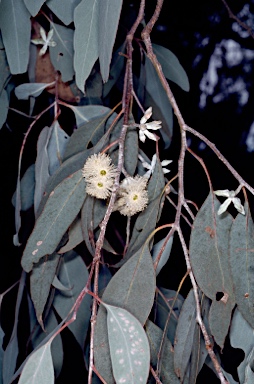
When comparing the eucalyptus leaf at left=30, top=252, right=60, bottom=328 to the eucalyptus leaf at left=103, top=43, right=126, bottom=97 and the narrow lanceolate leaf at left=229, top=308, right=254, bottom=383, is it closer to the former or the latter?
the narrow lanceolate leaf at left=229, top=308, right=254, bottom=383

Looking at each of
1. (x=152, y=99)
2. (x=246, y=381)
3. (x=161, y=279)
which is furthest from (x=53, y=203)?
(x=161, y=279)

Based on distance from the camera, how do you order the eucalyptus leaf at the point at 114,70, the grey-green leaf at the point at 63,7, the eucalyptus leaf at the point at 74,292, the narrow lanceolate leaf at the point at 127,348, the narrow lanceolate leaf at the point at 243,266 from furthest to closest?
the eucalyptus leaf at the point at 114,70, the eucalyptus leaf at the point at 74,292, the grey-green leaf at the point at 63,7, the narrow lanceolate leaf at the point at 243,266, the narrow lanceolate leaf at the point at 127,348

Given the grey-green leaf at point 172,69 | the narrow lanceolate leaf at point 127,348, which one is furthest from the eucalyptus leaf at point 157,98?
the narrow lanceolate leaf at point 127,348

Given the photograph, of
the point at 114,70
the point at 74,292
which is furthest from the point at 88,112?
the point at 74,292

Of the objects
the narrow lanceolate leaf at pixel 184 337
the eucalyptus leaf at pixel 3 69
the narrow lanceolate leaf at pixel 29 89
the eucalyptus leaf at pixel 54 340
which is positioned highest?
the eucalyptus leaf at pixel 3 69

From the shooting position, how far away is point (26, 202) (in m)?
1.05

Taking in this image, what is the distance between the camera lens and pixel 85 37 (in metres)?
0.70

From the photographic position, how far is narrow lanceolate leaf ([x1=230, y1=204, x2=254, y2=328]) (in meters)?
0.68

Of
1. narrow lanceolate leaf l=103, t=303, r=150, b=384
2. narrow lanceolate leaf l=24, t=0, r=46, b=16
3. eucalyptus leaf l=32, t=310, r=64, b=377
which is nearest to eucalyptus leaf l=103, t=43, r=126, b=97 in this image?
narrow lanceolate leaf l=24, t=0, r=46, b=16

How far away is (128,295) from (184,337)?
3.6 inches

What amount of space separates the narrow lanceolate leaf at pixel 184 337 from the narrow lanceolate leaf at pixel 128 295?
3.0 inches

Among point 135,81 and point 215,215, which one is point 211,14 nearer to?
point 135,81

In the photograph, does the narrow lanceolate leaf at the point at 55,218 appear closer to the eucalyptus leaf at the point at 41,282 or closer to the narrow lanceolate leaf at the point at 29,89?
the eucalyptus leaf at the point at 41,282

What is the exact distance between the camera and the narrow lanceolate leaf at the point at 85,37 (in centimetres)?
70
